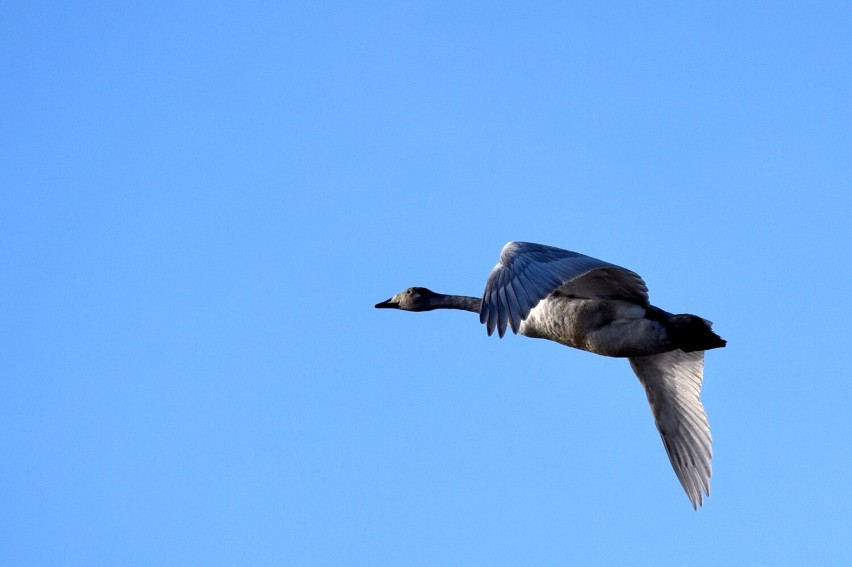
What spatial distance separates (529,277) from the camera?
1201cm

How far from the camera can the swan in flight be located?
12.0 metres

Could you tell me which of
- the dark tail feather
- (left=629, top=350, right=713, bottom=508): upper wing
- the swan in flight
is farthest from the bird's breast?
(left=629, top=350, right=713, bottom=508): upper wing

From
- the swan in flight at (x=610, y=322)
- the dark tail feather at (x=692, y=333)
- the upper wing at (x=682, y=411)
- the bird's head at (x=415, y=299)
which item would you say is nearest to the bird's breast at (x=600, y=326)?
the swan in flight at (x=610, y=322)

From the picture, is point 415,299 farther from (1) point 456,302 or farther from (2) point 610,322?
(2) point 610,322

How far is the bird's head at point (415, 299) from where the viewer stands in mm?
15969

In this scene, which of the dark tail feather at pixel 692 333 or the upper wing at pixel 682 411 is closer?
the dark tail feather at pixel 692 333

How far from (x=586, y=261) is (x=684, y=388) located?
3.52 meters

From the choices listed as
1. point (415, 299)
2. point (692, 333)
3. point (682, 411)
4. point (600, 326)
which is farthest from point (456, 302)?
point (692, 333)

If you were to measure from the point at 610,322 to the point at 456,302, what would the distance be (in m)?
2.80

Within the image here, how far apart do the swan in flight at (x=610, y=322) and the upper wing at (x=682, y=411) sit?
1cm

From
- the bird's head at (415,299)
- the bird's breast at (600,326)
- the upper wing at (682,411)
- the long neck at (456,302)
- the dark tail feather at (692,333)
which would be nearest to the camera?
the dark tail feather at (692,333)

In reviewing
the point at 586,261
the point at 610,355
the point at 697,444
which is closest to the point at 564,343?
the point at 610,355

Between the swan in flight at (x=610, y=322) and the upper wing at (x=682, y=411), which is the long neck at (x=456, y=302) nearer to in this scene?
the swan in flight at (x=610, y=322)

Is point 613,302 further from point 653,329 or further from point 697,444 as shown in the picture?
point 697,444
